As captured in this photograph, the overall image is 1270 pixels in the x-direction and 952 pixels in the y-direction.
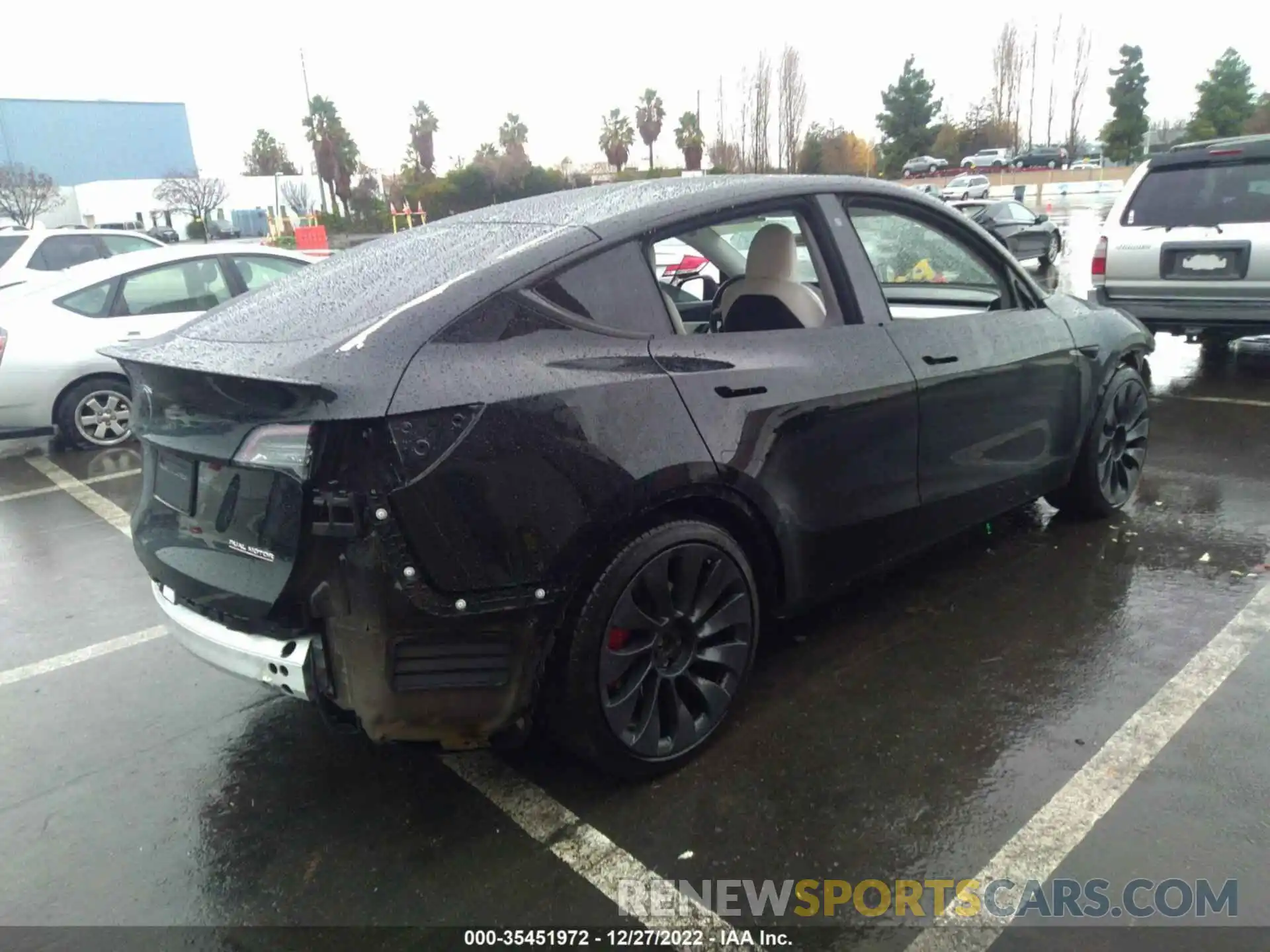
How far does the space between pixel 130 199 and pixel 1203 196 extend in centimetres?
6695

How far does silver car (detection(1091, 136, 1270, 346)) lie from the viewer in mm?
7043

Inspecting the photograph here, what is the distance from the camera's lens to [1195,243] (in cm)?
726

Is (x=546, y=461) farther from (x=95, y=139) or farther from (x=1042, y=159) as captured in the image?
(x=95, y=139)

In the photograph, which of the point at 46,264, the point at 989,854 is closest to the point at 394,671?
the point at 989,854

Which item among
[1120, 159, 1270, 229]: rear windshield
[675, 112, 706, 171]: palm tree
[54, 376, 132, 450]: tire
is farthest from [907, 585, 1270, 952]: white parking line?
[675, 112, 706, 171]: palm tree

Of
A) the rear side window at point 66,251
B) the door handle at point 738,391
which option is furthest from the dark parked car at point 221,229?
the door handle at point 738,391

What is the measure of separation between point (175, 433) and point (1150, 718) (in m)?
3.10

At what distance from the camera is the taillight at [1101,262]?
7.77 m

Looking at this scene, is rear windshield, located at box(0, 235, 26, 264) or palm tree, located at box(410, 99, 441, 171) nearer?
rear windshield, located at box(0, 235, 26, 264)

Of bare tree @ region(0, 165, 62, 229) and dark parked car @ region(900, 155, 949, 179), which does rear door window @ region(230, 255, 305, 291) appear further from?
dark parked car @ region(900, 155, 949, 179)

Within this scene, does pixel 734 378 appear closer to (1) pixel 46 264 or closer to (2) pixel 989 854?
(2) pixel 989 854

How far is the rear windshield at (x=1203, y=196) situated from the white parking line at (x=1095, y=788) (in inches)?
195

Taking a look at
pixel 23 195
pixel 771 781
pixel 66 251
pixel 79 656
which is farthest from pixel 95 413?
pixel 23 195

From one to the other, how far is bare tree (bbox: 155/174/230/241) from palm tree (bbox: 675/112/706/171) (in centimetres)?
2687
